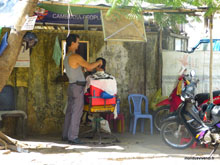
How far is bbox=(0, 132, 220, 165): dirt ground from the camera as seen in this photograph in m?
6.33

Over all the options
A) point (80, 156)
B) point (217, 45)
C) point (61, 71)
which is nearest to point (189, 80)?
point (80, 156)

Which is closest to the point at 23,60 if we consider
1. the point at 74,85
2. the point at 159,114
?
the point at 74,85

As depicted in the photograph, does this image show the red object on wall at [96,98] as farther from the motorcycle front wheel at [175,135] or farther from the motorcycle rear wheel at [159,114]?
the motorcycle rear wheel at [159,114]

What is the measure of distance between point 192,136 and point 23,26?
3.78 m

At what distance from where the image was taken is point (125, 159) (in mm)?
6621

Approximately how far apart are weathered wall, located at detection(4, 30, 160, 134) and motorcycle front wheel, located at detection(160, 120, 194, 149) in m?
2.30

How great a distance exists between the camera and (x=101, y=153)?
22.9ft

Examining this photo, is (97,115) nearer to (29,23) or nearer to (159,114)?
(159,114)

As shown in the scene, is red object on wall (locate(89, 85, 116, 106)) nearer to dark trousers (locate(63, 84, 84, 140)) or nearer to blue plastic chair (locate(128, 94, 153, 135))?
dark trousers (locate(63, 84, 84, 140))

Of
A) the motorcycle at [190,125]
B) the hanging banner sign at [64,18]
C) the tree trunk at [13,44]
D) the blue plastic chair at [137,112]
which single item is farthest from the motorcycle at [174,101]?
the tree trunk at [13,44]

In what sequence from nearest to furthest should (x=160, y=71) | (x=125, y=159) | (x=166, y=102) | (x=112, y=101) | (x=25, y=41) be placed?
(x=125, y=159) → (x=25, y=41) → (x=112, y=101) → (x=166, y=102) → (x=160, y=71)

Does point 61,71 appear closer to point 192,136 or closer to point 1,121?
point 1,121

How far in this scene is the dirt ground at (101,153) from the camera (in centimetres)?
633

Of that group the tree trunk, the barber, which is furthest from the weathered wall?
the tree trunk
